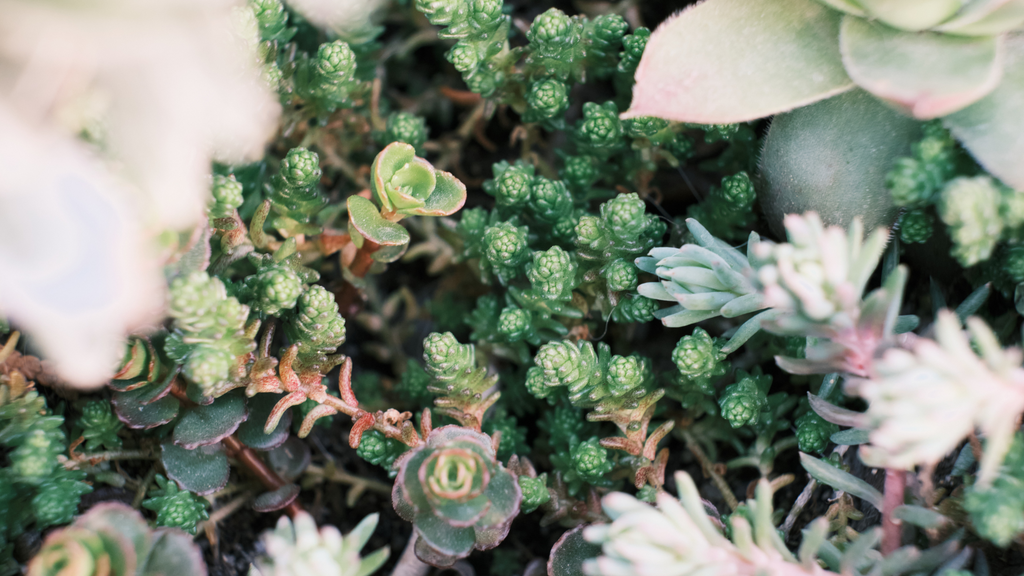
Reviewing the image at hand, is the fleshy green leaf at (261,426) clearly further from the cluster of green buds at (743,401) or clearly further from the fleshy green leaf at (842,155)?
the fleshy green leaf at (842,155)

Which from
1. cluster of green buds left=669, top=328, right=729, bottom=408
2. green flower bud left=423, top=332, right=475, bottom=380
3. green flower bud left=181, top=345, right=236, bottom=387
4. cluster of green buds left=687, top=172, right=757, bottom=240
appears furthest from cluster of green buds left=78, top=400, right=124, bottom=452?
cluster of green buds left=687, top=172, right=757, bottom=240

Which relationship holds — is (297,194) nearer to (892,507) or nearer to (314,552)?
(314,552)

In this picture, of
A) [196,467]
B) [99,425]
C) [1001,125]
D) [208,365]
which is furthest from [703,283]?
[99,425]

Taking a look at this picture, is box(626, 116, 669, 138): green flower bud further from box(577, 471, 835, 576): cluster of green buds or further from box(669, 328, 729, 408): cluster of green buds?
box(577, 471, 835, 576): cluster of green buds

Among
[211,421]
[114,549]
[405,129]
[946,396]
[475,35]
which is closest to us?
[946,396]

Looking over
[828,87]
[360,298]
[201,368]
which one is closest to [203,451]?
[201,368]

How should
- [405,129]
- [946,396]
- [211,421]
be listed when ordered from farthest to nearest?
[405,129], [211,421], [946,396]

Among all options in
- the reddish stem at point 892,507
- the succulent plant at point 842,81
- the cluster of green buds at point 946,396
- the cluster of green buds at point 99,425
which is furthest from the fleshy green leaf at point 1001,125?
the cluster of green buds at point 99,425
